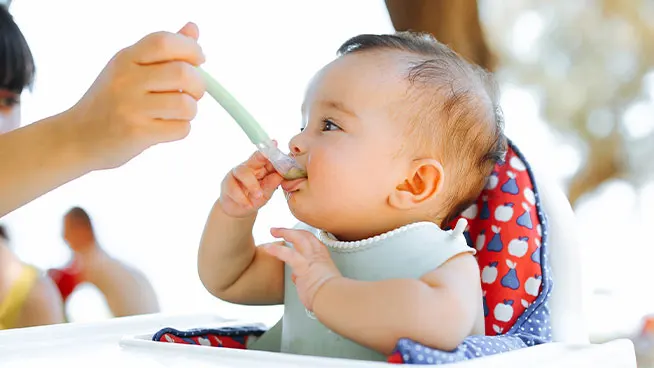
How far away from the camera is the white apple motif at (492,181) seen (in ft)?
3.45

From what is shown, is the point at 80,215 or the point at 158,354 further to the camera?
the point at 80,215

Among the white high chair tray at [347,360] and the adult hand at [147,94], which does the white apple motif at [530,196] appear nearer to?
the white high chair tray at [347,360]

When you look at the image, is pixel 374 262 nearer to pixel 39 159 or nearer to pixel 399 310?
pixel 399 310

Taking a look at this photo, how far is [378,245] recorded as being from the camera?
0.91 m

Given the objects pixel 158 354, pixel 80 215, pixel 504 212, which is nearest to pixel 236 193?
pixel 158 354

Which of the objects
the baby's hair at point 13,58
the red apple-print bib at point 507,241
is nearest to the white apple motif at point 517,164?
the red apple-print bib at point 507,241

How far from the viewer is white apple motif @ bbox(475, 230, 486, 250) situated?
3.40 feet

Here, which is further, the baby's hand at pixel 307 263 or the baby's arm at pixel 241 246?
the baby's arm at pixel 241 246

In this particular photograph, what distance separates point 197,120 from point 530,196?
1.61 meters

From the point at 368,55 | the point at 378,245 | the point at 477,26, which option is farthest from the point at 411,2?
the point at 378,245

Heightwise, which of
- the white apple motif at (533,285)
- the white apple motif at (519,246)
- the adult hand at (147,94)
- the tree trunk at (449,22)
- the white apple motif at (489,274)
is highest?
the tree trunk at (449,22)

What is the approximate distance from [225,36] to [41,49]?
2.12 feet

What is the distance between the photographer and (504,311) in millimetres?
986

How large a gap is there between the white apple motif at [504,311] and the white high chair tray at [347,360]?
0.14 meters
